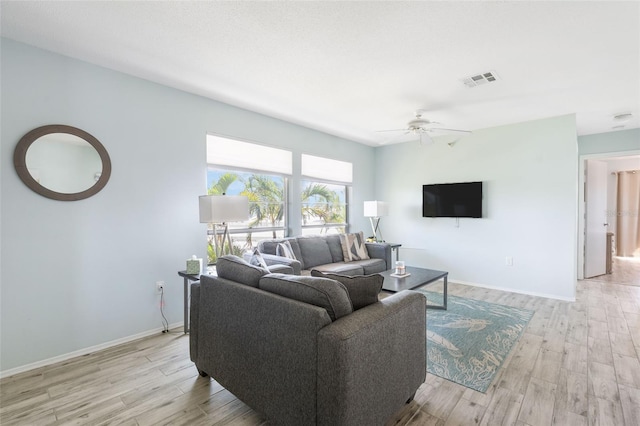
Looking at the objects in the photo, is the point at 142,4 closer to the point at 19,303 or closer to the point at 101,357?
the point at 19,303

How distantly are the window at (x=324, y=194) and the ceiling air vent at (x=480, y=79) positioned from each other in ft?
8.35

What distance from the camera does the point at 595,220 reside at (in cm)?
545

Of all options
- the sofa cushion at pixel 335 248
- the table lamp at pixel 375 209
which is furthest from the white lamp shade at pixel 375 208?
the sofa cushion at pixel 335 248

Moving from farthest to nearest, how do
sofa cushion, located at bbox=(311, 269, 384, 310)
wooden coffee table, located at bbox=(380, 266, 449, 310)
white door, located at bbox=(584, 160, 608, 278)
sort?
1. white door, located at bbox=(584, 160, 608, 278)
2. wooden coffee table, located at bbox=(380, 266, 449, 310)
3. sofa cushion, located at bbox=(311, 269, 384, 310)

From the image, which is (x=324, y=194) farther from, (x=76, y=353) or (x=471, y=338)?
(x=76, y=353)

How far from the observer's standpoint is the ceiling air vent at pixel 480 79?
115 inches

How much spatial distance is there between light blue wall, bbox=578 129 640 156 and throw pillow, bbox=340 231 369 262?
418cm

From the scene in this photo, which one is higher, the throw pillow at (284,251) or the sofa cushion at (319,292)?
the sofa cushion at (319,292)

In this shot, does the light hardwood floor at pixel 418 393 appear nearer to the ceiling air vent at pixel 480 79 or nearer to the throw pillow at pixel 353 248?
the throw pillow at pixel 353 248

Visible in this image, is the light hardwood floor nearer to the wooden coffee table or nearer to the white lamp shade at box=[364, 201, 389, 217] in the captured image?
the wooden coffee table

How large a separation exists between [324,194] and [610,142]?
479cm

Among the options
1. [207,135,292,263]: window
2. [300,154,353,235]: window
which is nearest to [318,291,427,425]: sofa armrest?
[207,135,292,263]: window

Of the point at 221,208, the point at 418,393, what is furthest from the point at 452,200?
the point at 221,208

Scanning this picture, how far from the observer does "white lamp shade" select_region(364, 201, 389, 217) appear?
526cm
